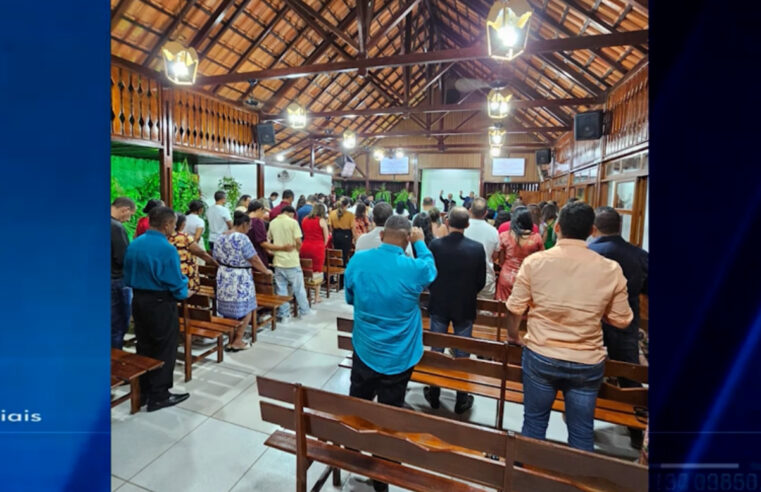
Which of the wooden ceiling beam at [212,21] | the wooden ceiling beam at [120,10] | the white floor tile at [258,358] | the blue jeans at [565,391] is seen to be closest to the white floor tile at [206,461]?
the white floor tile at [258,358]

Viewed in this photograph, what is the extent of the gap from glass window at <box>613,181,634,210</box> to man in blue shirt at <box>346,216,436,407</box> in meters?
5.16

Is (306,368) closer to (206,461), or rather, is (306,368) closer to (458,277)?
(206,461)

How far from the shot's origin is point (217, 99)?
793 centimetres

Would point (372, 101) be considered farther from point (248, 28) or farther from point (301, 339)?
point (301, 339)

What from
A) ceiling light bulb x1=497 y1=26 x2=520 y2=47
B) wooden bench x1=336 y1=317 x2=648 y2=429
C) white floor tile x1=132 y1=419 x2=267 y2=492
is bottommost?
white floor tile x1=132 y1=419 x2=267 y2=492

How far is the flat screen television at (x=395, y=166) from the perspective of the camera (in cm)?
1812

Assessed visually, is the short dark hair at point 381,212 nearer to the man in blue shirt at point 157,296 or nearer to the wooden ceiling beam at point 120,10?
the man in blue shirt at point 157,296

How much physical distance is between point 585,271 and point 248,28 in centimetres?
827

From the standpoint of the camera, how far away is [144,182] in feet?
25.2

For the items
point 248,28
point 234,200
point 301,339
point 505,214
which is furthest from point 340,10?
point 301,339

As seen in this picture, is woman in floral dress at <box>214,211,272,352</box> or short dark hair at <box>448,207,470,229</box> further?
woman in floral dress at <box>214,211,272,352</box>

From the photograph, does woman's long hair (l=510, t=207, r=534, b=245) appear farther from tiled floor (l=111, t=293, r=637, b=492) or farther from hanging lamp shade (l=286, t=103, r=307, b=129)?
hanging lamp shade (l=286, t=103, r=307, b=129)

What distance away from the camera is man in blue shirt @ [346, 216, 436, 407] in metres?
1.86

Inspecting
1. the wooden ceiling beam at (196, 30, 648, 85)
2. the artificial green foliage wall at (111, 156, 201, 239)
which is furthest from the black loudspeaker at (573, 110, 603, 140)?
the artificial green foliage wall at (111, 156, 201, 239)
